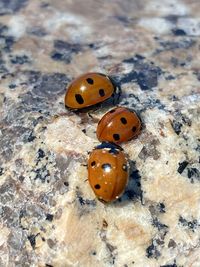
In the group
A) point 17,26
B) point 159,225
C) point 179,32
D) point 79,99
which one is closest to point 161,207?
point 159,225

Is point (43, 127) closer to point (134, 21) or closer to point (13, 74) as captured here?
point (13, 74)

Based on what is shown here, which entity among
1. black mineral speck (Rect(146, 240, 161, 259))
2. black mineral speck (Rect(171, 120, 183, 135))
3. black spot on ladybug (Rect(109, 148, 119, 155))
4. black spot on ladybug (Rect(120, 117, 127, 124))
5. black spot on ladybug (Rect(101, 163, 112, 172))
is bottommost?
black mineral speck (Rect(146, 240, 161, 259))

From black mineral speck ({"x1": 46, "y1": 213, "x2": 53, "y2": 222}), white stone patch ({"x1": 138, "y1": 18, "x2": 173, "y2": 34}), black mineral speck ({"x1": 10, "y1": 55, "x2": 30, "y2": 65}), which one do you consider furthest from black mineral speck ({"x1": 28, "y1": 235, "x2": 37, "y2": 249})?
white stone patch ({"x1": 138, "y1": 18, "x2": 173, "y2": 34})

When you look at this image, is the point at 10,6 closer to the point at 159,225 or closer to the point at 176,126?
the point at 176,126

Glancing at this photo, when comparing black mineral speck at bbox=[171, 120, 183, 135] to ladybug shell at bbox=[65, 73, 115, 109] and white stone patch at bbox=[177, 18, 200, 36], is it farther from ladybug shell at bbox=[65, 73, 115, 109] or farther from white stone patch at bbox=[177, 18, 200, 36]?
white stone patch at bbox=[177, 18, 200, 36]

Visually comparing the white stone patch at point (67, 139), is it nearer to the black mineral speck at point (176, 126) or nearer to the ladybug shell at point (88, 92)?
the ladybug shell at point (88, 92)

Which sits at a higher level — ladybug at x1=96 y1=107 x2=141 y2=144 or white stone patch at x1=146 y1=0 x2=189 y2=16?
ladybug at x1=96 y1=107 x2=141 y2=144

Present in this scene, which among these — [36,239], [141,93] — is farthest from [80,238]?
[141,93]
